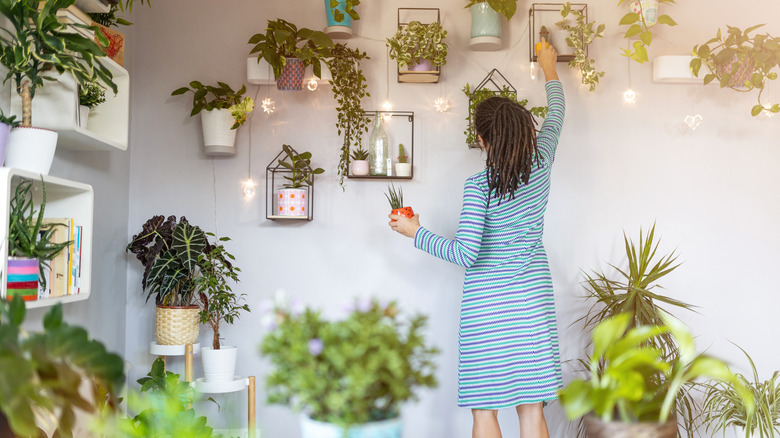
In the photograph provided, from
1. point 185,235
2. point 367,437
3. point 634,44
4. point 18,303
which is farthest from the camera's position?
point 634,44

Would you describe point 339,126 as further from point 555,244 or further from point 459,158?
point 555,244

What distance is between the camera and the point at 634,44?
122 inches

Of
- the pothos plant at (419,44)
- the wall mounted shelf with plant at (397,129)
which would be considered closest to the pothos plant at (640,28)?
the pothos plant at (419,44)

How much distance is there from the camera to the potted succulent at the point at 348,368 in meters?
0.93

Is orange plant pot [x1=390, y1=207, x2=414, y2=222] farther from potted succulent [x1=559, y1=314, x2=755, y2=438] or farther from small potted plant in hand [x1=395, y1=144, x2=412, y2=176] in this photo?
potted succulent [x1=559, y1=314, x2=755, y2=438]

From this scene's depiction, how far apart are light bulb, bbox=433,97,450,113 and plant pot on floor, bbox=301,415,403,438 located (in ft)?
8.20

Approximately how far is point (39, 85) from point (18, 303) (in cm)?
133

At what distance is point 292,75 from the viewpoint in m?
3.10

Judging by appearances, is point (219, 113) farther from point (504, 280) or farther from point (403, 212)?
point (504, 280)

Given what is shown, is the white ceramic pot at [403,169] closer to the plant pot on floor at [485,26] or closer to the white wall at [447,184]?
the white wall at [447,184]

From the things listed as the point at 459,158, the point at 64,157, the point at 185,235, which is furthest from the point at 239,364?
the point at 459,158

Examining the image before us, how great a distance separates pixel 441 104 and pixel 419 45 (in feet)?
1.14

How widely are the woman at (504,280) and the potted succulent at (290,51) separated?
2.89ft

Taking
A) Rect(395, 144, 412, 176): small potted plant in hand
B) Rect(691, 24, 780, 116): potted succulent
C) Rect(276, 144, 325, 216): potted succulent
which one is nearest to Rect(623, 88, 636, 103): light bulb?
Rect(691, 24, 780, 116): potted succulent
